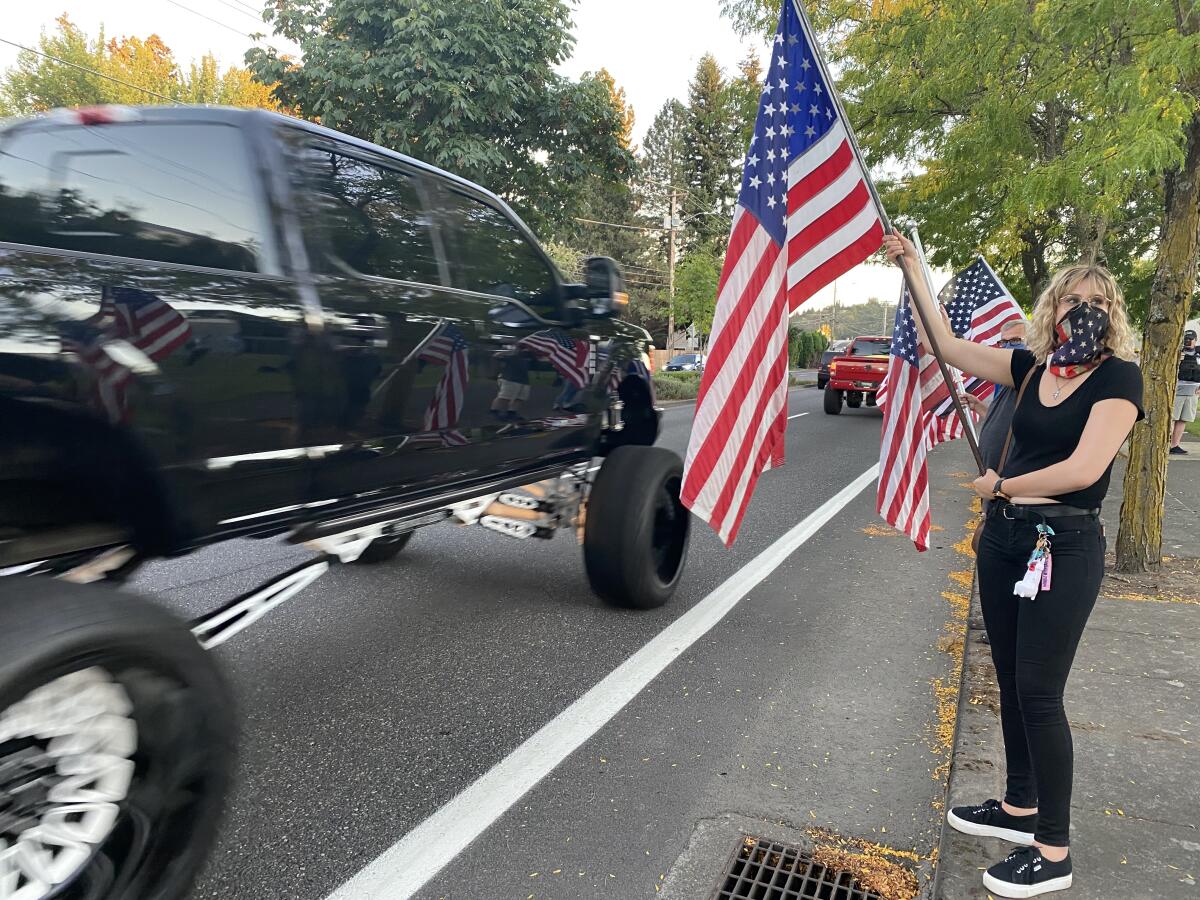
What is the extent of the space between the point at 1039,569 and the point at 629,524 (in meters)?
2.33

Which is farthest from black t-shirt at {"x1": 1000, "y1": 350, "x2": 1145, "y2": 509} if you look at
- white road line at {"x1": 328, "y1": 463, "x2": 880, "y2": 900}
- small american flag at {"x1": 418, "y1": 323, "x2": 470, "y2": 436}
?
small american flag at {"x1": 418, "y1": 323, "x2": 470, "y2": 436}

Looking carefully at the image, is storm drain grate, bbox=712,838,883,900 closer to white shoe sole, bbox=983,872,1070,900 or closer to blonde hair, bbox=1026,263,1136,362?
white shoe sole, bbox=983,872,1070,900

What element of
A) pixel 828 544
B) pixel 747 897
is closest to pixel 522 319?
pixel 747 897

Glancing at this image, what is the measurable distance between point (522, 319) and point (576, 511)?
1.22 m

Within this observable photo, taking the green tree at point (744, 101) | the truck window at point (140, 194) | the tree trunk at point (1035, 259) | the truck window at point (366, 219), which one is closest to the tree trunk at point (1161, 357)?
the truck window at point (366, 219)

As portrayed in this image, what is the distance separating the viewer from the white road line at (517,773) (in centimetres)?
253

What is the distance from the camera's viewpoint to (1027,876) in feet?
8.09

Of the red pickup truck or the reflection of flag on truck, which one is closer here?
the reflection of flag on truck

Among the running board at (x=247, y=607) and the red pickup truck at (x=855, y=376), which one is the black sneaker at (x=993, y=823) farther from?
the red pickup truck at (x=855, y=376)

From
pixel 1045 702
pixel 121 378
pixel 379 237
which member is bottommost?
pixel 1045 702

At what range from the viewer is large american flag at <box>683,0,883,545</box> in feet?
11.6

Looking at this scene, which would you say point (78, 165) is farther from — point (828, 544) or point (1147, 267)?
point (1147, 267)

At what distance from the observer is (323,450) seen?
290 centimetres

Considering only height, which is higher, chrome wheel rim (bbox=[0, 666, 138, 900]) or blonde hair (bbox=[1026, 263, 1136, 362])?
blonde hair (bbox=[1026, 263, 1136, 362])
